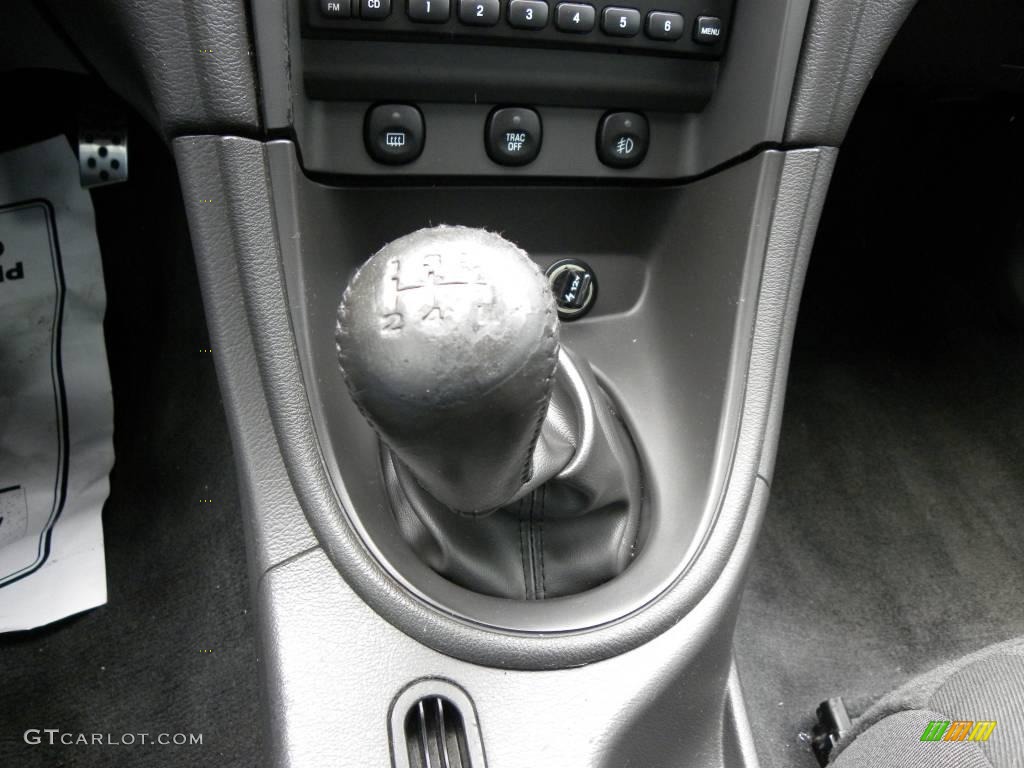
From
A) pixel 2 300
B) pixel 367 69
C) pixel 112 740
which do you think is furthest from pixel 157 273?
pixel 367 69

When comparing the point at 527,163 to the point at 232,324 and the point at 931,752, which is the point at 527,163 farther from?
the point at 931,752

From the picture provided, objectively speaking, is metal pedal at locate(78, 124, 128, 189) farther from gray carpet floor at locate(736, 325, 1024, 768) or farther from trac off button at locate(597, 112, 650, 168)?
gray carpet floor at locate(736, 325, 1024, 768)

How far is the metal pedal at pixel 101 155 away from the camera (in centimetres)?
127

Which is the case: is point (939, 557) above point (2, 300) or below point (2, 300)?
below

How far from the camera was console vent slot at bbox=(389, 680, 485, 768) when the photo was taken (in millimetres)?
532

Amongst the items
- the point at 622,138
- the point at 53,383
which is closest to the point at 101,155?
the point at 53,383

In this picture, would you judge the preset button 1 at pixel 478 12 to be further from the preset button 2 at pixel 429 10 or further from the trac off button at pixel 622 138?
the trac off button at pixel 622 138

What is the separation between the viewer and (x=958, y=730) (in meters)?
0.58

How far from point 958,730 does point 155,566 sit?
99 cm

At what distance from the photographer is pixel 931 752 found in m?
0.57

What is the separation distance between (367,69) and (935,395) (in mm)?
1197

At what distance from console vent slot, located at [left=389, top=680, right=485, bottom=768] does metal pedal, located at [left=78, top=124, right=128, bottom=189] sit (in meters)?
1.03

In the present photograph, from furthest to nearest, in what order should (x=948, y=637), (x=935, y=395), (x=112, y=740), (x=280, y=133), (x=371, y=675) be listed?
(x=935, y=395) → (x=948, y=637) → (x=112, y=740) → (x=280, y=133) → (x=371, y=675)

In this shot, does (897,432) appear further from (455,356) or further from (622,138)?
(455,356)
